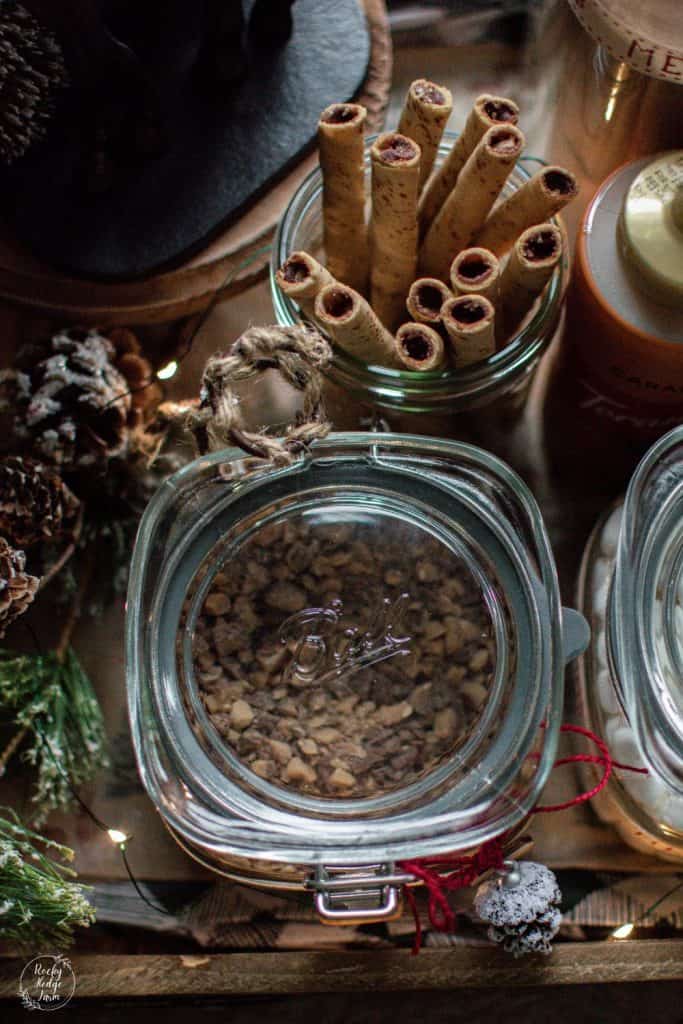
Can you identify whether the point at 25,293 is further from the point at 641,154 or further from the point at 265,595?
the point at 641,154

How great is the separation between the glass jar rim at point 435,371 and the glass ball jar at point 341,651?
0.04 meters

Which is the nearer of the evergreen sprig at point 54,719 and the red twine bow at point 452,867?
the red twine bow at point 452,867

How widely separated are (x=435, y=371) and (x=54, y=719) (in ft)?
1.14

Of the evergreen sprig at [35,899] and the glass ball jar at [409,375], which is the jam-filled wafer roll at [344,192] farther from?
the evergreen sprig at [35,899]

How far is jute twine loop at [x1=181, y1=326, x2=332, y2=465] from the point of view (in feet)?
1.62

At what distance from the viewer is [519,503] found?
0.57 meters

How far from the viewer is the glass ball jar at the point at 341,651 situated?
0.54 meters

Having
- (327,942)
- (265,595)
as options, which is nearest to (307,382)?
(265,595)

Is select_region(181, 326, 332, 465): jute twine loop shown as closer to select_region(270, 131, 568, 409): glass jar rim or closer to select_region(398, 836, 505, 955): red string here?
select_region(270, 131, 568, 409): glass jar rim

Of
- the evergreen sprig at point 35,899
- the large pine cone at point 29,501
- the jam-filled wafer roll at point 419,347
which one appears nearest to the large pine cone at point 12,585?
the large pine cone at point 29,501

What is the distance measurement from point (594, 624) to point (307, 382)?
11.2 inches

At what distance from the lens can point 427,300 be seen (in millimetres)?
582

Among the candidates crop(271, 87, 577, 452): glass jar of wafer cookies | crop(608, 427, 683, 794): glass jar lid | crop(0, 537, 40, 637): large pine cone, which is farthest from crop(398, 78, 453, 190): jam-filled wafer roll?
crop(0, 537, 40, 637): large pine cone

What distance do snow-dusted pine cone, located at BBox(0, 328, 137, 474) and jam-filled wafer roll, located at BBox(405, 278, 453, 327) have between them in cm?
22
